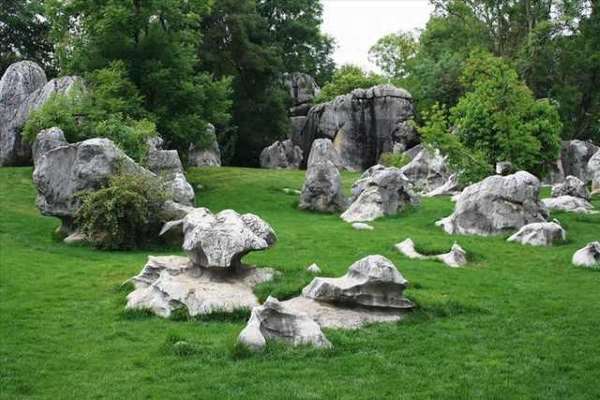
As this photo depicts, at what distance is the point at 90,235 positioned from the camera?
22328 millimetres

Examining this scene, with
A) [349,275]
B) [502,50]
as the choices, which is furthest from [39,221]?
[502,50]

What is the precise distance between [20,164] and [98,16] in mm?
9640

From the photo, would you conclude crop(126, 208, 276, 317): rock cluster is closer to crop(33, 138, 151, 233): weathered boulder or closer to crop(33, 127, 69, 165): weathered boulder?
crop(33, 138, 151, 233): weathered boulder

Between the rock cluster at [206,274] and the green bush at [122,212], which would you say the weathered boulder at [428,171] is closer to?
the green bush at [122,212]

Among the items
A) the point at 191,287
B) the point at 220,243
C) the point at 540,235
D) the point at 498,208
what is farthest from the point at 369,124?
the point at 191,287

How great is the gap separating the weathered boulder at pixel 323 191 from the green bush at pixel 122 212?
10072 millimetres

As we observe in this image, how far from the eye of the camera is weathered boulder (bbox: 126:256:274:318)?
13.8 m

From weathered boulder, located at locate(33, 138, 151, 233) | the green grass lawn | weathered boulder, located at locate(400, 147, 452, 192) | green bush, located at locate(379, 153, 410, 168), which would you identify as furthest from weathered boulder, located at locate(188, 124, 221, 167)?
the green grass lawn

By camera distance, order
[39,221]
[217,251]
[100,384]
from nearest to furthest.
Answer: [100,384] → [217,251] → [39,221]

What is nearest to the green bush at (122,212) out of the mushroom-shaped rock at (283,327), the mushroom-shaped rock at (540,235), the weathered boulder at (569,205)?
the mushroom-shaped rock at (283,327)

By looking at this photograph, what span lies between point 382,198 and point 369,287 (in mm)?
16044

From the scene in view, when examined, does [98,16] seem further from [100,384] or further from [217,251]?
[100,384]

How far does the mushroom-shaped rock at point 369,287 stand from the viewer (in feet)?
43.7

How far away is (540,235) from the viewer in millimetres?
22422
